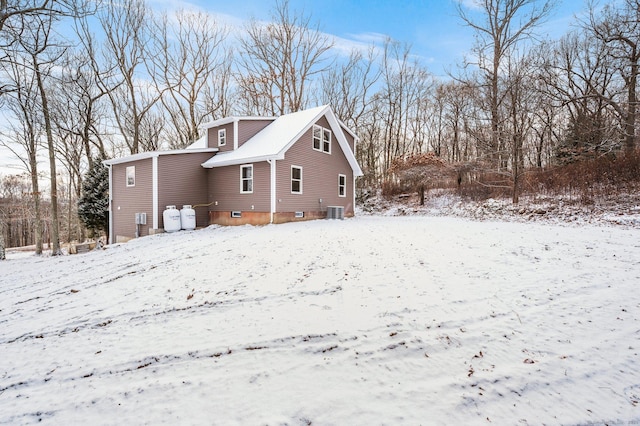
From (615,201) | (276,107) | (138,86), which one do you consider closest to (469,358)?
(615,201)

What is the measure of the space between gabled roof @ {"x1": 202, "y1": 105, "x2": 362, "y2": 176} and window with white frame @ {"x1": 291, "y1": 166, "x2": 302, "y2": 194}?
1279mm

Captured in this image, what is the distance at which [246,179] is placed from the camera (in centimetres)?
1263

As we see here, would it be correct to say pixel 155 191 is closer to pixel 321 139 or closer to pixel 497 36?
pixel 321 139

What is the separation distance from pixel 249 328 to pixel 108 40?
23.6 meters

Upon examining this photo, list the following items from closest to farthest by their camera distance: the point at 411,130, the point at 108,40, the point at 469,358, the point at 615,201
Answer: the point at 469,358
the point at 615,201
the point at 108,40
the point at 411,130

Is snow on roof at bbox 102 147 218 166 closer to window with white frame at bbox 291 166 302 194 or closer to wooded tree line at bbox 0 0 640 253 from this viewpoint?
wooded tree line at bbox 0 0 640 253

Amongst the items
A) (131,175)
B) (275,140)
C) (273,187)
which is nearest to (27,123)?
(131,175)

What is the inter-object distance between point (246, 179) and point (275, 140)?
2.13 metres

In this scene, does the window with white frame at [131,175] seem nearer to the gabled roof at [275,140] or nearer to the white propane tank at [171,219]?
the white propane tank at [171,219]

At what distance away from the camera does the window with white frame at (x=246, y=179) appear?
12.5 meters

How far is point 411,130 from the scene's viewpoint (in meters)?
26.8

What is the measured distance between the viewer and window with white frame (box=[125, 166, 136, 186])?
13227 mm

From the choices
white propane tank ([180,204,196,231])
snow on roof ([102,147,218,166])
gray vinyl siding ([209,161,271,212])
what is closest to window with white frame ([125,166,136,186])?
snow on roof ([102,147,218,166])

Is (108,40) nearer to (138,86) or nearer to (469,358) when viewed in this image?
(138,86)
